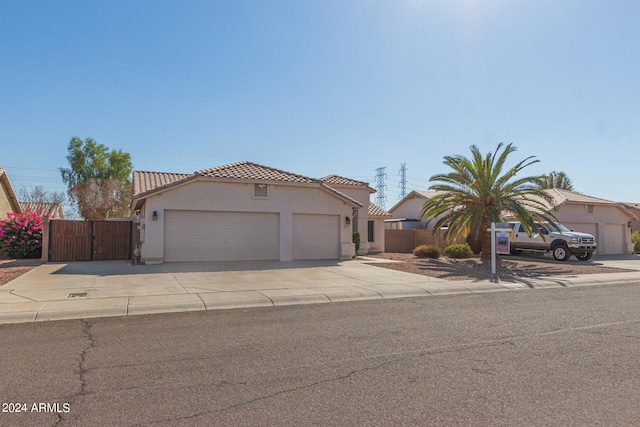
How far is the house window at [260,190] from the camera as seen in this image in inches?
757

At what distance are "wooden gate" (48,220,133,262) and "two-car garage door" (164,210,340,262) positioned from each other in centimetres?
380

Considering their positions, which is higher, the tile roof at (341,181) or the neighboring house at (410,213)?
the tile roof at (341,181)

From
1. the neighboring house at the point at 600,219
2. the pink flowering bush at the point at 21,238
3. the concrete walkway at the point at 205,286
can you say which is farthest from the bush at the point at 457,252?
the pink flowering bush at the point at 21,238

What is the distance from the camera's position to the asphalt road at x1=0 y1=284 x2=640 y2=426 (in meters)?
4.11

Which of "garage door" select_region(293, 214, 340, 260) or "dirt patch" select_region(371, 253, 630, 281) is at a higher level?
"garage door" select_region(293, 214, 340, 260)

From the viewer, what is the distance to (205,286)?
38.8 ft

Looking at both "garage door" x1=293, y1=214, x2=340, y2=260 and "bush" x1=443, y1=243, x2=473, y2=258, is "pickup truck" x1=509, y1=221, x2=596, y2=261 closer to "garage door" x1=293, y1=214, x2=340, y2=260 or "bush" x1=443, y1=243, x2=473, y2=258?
"bush" x1=443, y1=243, x2=473, y2=258

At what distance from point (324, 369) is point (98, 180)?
151ft

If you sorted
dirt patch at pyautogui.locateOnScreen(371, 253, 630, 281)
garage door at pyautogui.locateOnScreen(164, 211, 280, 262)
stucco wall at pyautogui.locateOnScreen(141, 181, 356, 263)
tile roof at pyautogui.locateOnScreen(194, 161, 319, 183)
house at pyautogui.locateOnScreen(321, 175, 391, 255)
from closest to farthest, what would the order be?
1. dirt patch at pyautogui.locateOnScreen(371, 253, 630, 281)
2. stucco wall at pyautogui.locateOnScreen(141, 181, 356, 263)
3. garage door at pyautogui.locateOnScreen(164, 211, 280, 262)
4. tile roof at pyautogui.locateOnScreen(194, 161, 319, 183)
5. house at pyautogui.locateOnScreen(321, 175, 391, 255)

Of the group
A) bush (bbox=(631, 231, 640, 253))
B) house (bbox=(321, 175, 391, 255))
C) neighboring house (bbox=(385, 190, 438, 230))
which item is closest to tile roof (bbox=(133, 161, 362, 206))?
house (bbox=(321, 175, 391, 255))

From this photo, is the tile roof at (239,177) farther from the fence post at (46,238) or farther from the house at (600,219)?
the house at (600,219)

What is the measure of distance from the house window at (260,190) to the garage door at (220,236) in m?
0.84

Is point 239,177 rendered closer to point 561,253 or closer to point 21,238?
point 21,238

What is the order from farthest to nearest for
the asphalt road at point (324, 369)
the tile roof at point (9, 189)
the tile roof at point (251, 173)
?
the tile roof at point (9, 189)
the tile roof at point (251, 173)
the asphalt road at point (324, 369)
